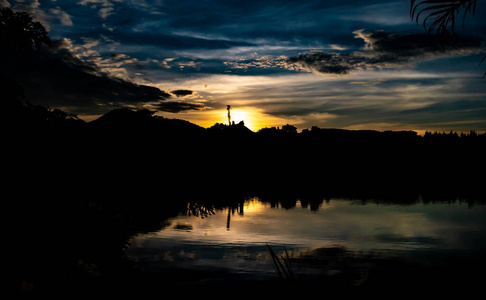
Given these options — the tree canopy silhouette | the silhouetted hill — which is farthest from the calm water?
the tree canopy silhouette

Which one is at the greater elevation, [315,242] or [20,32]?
[20,32]

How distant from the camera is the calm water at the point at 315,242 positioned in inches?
583

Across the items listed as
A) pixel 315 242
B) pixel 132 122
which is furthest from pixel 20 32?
pixel 315 242

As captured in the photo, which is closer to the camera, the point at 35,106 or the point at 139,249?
the point at 35,106

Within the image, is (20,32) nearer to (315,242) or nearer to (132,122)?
(132,122)

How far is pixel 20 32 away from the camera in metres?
5.11

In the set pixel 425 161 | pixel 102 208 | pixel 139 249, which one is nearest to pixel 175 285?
pixel 139 249

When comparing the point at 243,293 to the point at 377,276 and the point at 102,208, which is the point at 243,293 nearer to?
the point at 377,276

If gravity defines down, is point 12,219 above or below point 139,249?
above

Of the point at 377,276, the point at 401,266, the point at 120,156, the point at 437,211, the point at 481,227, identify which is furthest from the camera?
the point at 437,211

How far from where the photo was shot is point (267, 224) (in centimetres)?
2581

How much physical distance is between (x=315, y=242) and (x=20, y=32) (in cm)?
1717

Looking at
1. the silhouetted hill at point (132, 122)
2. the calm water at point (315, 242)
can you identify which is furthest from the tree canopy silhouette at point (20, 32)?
the calm water at point (315, 242)

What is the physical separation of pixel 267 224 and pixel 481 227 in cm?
1312
